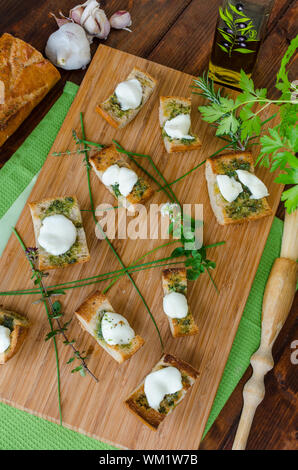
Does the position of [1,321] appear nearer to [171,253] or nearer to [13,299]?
[13,299]

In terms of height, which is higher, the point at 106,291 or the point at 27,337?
the point at 106,291

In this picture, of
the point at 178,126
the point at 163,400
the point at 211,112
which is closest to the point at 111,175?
the point at 178,126

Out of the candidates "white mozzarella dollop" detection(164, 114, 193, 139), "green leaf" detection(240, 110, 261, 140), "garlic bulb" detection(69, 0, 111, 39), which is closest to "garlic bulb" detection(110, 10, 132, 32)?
"garlic bulb" detection(69, 0, 111, 39)

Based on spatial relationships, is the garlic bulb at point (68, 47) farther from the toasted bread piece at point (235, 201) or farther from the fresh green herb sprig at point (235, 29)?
the toasted bread piece at point (235, 201)

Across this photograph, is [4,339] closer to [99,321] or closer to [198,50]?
[99,321]

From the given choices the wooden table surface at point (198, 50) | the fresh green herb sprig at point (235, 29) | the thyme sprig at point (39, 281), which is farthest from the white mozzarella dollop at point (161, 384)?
the fresh green herb sprig at point (235, 29)
